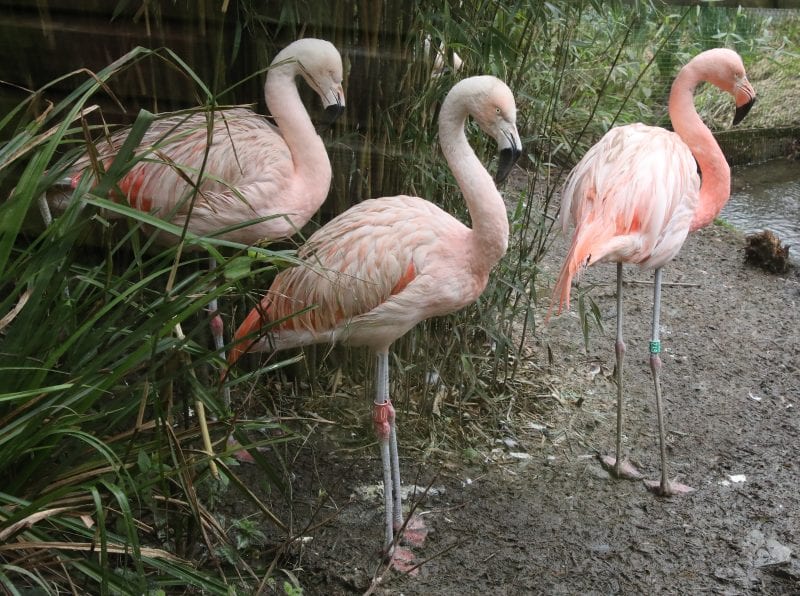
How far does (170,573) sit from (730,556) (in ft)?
5.78

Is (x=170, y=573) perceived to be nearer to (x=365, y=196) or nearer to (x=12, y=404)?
(x=12, y=404)

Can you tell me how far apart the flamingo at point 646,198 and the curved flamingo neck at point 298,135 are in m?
0.85

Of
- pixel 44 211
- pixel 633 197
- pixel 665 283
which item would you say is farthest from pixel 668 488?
pixel 44 211

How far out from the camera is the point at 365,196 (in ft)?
10.0

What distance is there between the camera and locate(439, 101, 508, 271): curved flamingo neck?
248 centimetres

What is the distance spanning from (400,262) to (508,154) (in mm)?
454

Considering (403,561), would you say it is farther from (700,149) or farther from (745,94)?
(745,94)

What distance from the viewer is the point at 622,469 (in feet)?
10.1

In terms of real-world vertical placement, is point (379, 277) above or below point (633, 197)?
below

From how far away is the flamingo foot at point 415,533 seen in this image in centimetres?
261

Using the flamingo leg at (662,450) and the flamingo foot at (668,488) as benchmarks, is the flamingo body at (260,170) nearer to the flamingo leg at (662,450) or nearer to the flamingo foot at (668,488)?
the flamingo leg at (662,450)

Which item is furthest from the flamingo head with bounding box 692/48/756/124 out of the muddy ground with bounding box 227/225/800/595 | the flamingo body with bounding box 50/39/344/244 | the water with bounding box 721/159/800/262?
the water with bounding box 721/159/800/262

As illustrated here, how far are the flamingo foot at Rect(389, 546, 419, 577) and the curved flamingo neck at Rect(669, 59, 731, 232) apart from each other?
5.22ft

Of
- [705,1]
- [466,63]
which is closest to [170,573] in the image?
[466,63]
